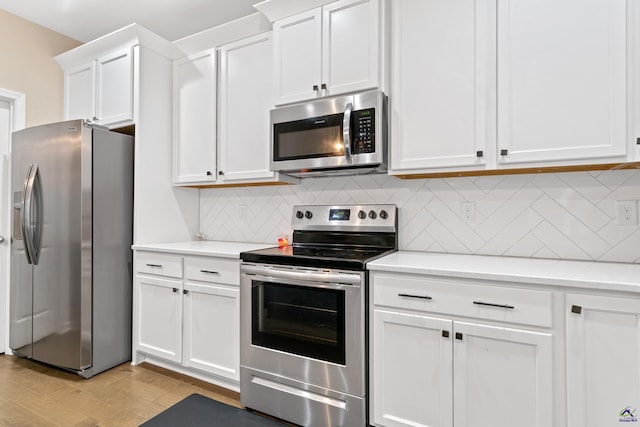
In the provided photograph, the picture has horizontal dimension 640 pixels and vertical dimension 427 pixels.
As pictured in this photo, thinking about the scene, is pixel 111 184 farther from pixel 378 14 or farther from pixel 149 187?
pixel 378 14

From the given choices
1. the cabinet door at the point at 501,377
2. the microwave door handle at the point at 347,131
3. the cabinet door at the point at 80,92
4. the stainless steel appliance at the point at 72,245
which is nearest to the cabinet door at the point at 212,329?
the stainless steel appliance at the point at 72,245

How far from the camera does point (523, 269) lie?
1.56m

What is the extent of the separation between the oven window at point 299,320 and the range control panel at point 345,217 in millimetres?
628

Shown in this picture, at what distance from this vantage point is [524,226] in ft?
6.46

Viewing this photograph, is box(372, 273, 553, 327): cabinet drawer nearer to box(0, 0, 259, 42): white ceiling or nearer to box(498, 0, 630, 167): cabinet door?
box(498, 0, 630, 167): cabinet door

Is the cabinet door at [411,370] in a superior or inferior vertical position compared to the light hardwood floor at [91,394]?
superior

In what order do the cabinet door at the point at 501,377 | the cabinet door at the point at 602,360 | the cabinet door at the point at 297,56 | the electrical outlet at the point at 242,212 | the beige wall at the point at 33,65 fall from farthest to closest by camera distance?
the electrical outlet at the point at 242,212 → the beige wall at the point at 33,65 → the cabinet door at the point at 297,56 → the cabinet door at the point at 501,377 → the cabinet door at the point at 602,360

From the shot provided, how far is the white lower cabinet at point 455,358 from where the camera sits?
1.44m

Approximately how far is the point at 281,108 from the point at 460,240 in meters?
1.41

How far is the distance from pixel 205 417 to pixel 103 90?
2608mm

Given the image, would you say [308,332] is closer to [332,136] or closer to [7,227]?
[332,136]

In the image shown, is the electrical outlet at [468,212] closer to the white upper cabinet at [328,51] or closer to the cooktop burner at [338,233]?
the cooktop burner at [338,233]

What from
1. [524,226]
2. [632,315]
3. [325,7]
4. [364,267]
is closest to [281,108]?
[325,7]

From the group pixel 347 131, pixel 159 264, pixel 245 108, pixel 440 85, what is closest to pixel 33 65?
pixel 245 108
